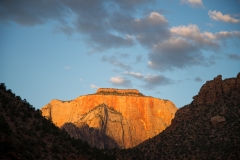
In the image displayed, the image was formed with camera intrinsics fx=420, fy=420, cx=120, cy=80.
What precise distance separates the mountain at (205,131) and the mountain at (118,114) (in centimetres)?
5795

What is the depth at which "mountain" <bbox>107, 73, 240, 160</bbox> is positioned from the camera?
63.0 m

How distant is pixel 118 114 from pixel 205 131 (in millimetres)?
81166

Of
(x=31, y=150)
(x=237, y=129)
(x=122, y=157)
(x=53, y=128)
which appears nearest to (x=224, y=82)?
(x=237, y=129)

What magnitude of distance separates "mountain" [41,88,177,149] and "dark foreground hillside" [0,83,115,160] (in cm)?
8882

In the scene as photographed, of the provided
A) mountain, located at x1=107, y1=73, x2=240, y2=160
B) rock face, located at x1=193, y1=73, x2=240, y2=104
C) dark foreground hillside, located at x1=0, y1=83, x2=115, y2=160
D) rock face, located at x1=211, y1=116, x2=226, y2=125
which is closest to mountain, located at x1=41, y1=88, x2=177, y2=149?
mountain, located at x1=107, y1=73, x2=240, y2=160

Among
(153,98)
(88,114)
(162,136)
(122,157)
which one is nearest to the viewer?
(122,157)

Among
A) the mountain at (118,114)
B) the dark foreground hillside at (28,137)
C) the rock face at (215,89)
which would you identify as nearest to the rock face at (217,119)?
the rock face at (215,89)

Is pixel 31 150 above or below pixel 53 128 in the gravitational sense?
below

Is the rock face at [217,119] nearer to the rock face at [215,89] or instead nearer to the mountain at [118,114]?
the rock face at [215,89]

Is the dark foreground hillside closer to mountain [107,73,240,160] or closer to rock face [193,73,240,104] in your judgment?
mountain [107,73,240,160]

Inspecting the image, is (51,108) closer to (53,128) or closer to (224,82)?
(224,82)

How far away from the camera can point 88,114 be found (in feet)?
475

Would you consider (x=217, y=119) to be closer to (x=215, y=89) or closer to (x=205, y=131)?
(x=205, y=131)

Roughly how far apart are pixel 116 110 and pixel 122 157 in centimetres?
8079
